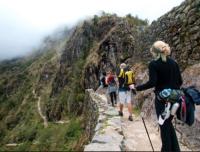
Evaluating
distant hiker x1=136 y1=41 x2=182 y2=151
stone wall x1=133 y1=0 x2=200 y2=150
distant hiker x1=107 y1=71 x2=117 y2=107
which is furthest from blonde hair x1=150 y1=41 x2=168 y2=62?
distant hiker x1=107 y1=71 x2=117 y2=107

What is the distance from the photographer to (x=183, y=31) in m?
16.0

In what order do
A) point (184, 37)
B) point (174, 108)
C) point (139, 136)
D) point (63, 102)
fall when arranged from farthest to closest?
point (63, 102), point (184, 37), point (139, 136), point (174, 108)

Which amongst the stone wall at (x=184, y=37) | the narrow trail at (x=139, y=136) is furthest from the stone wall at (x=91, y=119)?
the stone wall at (x=184, y=37)

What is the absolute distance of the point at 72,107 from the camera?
127 feet

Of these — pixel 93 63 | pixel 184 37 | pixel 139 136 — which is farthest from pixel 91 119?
pixel 93 63

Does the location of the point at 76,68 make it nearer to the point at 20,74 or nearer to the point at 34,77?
the point at 34,77

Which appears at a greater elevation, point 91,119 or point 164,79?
point 164,79

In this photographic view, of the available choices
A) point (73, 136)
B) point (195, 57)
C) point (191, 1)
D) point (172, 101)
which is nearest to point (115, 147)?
point (172, 101)

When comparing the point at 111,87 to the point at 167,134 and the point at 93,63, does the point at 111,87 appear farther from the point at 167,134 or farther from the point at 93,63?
the point at 93,63

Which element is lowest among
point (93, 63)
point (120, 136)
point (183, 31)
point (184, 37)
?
point (120, 136)

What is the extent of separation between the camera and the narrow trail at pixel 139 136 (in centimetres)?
943

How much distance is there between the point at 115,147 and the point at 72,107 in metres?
31.5

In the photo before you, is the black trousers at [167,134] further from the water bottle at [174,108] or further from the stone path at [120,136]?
the stone path at [120,136]

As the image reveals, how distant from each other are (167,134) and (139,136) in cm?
335
